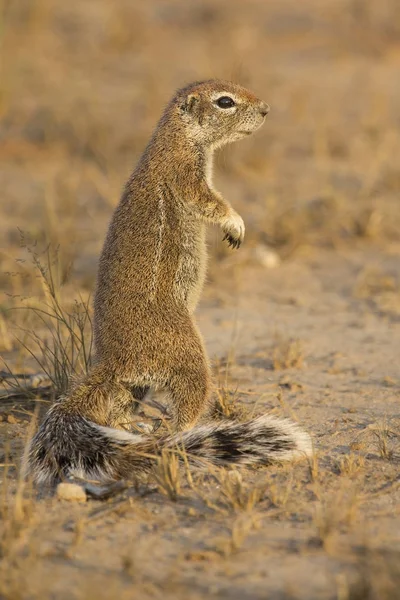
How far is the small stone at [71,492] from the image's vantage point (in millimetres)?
3959

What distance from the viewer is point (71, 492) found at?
396cm

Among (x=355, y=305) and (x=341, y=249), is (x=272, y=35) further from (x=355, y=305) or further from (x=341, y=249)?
(x=355, y=305)

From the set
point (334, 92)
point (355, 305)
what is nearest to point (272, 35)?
point (334, 92)

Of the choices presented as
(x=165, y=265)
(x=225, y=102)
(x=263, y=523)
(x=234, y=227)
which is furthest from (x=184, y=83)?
(x=263, y=523)

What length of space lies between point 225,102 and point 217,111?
3.3 inches

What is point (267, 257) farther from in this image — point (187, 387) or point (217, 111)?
point (187, 387)

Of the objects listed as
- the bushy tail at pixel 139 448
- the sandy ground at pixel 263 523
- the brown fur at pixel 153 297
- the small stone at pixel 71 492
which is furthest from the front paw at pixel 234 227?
the small stone at pixel 71 492

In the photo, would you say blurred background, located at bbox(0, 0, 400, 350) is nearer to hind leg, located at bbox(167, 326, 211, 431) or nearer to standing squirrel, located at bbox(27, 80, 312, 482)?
standing squirrel, located at bbox(27, 80, 312, 482)

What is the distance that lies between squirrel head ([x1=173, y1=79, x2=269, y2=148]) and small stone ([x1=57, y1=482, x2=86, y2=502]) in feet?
6.63

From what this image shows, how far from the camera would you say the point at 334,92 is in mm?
11797

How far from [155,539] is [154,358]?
99 centimetres

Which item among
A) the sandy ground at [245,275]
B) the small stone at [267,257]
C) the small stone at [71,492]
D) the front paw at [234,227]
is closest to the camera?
the sandy ground at [245,275]

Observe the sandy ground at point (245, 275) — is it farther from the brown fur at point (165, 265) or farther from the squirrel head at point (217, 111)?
the squirrel head at point (217, 111)

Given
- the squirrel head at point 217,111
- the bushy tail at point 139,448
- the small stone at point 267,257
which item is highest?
the squirrel head at point 217,111
